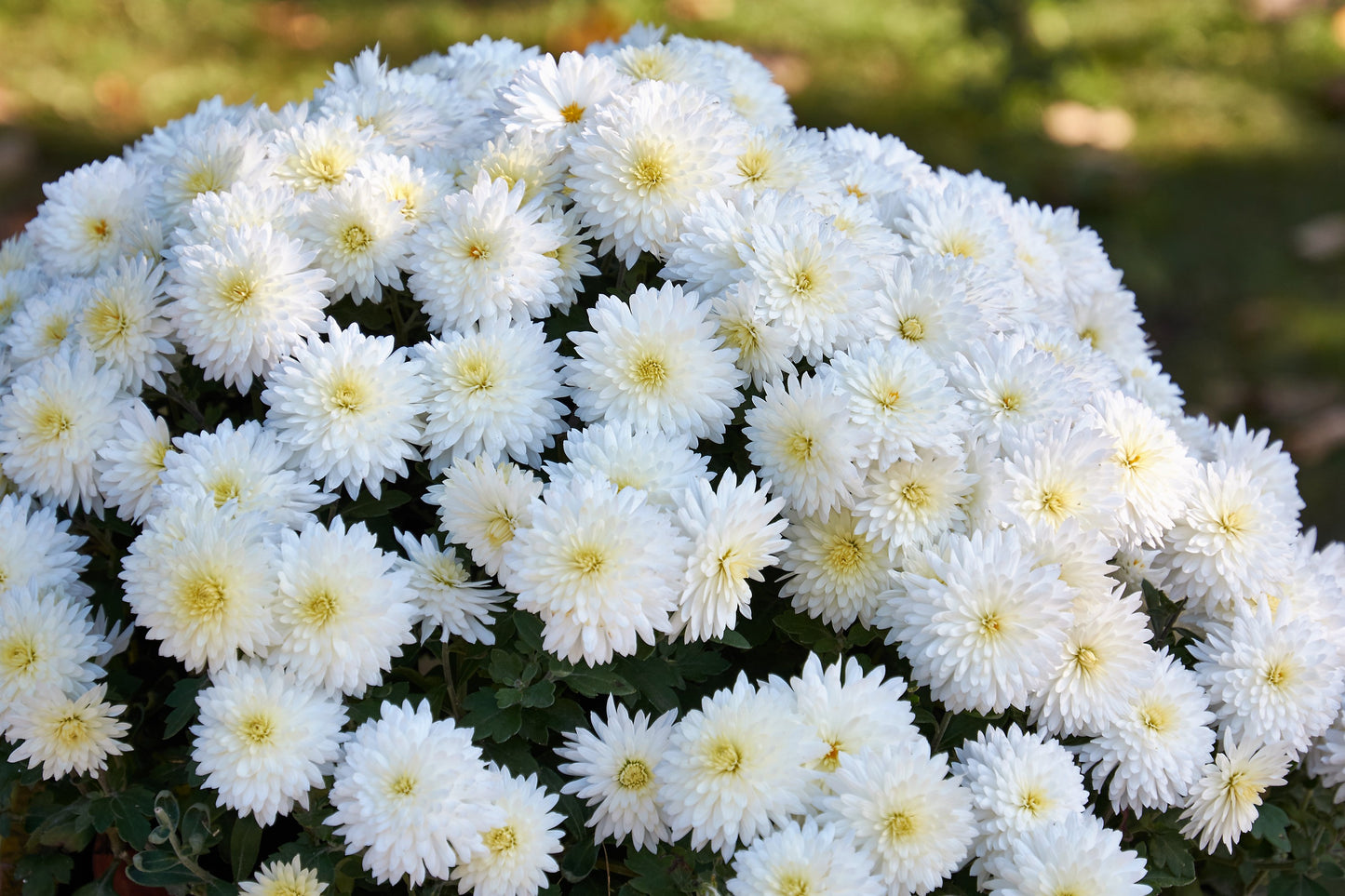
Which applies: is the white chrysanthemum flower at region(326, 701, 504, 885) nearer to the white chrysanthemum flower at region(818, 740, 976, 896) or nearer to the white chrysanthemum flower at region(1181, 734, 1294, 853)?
the white chrysanthemum flower at region(818, 740, 976, 896)

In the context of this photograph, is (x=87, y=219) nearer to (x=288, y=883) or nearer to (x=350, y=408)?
(x=350, y=408)

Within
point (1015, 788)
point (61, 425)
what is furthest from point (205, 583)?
point (1015, 788)

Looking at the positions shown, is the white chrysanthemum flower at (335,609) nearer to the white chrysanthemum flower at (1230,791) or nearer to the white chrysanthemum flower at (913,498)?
the white chrysanthemum flower at (913,498)

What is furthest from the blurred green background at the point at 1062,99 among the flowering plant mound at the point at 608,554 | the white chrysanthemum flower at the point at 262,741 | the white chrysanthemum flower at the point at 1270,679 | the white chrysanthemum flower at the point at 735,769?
the white chrysanthemum flower at the point at 262,741

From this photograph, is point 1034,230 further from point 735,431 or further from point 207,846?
point 207,846

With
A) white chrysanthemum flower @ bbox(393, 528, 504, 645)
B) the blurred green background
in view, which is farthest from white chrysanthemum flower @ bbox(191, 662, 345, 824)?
the blurred green background
